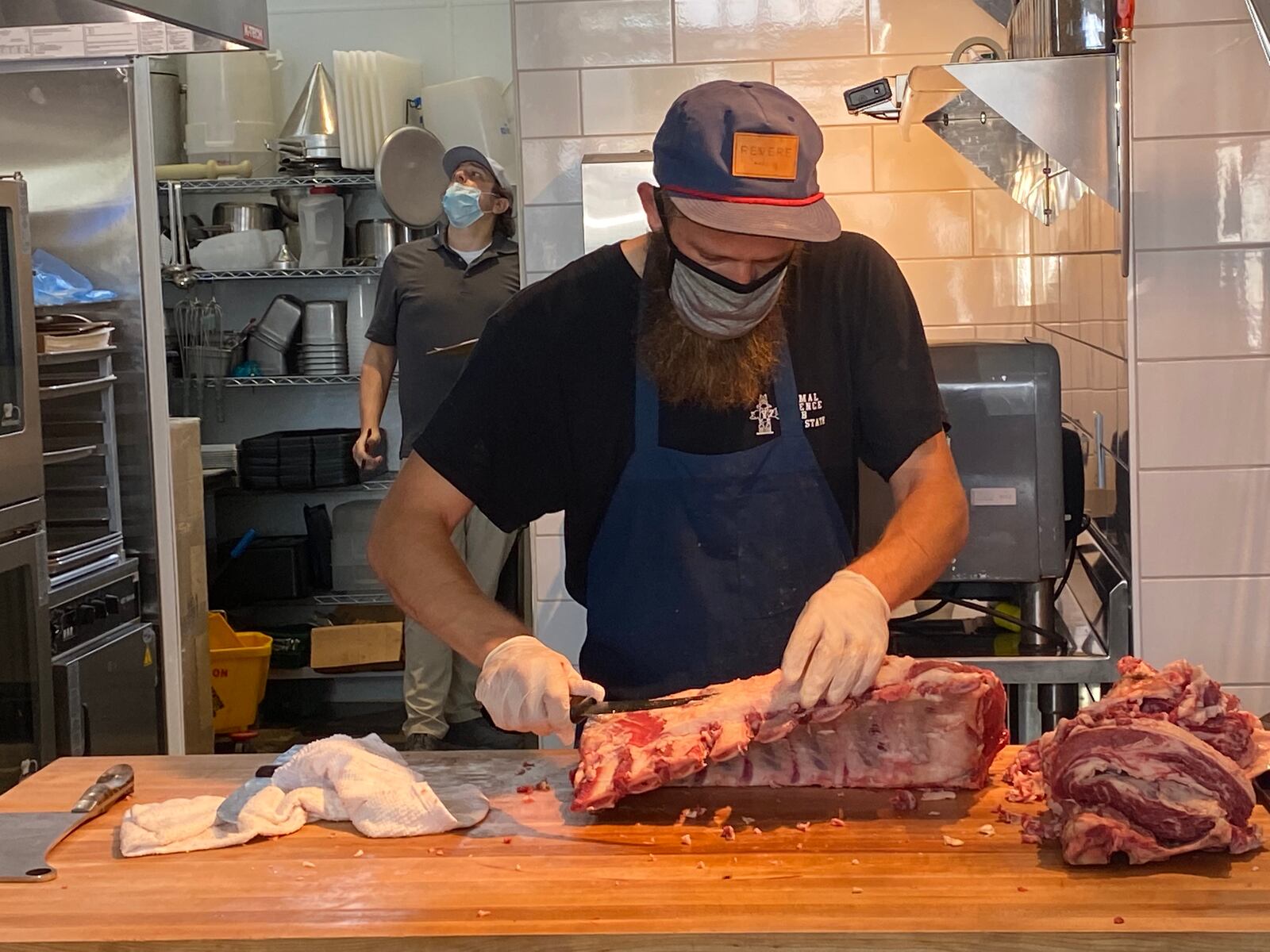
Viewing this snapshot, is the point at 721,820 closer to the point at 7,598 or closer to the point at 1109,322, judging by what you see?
the point at 1109,322

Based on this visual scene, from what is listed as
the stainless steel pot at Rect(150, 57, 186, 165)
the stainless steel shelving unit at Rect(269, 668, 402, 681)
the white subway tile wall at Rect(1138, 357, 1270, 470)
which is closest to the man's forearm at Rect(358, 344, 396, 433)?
the stainless steel shelving unit at Rect(269, 668, 402, 681)

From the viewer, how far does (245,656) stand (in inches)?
231

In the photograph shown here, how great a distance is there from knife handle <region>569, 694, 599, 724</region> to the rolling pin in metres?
4.98

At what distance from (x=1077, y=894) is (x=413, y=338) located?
4283 mm

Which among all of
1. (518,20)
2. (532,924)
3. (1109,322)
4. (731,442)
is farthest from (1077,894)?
(518,20)

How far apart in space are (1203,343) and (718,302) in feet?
3.91

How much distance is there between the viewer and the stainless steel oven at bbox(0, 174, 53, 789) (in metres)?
3.92

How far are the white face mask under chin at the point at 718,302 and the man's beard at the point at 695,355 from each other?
1 cm

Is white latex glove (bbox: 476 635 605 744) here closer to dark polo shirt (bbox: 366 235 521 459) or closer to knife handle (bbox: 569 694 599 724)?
knife handle (bbox: 569 694 599 724)

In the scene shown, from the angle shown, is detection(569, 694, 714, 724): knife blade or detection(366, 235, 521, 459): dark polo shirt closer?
detection(569, 694, 714, 724): knife blade

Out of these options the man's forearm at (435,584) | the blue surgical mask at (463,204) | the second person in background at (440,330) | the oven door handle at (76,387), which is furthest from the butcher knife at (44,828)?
the blue surgical mask at (463,204)

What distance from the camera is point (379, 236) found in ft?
21.8

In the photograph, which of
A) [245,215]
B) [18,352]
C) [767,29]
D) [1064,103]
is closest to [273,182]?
[245,215]

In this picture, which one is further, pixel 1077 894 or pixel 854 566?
pixel 854 566
